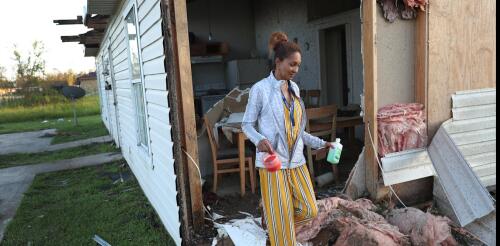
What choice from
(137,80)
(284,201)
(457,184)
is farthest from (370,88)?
(137,80)

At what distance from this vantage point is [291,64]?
2535 mm

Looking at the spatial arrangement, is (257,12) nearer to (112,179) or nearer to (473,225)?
(112,179)

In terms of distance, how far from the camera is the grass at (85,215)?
4402mm

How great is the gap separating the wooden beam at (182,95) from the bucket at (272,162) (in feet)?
3.80

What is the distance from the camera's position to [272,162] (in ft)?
8.00

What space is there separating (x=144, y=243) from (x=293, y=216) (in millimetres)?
2064

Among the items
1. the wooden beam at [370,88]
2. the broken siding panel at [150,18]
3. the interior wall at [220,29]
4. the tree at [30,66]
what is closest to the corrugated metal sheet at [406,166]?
the wooden beam at [370,88]

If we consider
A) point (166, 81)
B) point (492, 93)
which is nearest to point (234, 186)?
point (166, 81)

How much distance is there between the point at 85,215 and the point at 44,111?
19.2m

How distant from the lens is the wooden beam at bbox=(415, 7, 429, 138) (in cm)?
387

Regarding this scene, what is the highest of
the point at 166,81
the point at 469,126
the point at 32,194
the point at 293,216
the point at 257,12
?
the point at 257,12

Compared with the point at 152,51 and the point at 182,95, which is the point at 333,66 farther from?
Result: the point at 182,95

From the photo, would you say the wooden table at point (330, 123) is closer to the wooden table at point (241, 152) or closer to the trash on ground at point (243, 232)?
the wooden table at point (241, 152)

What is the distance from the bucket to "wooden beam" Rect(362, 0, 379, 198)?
5.68 feet
